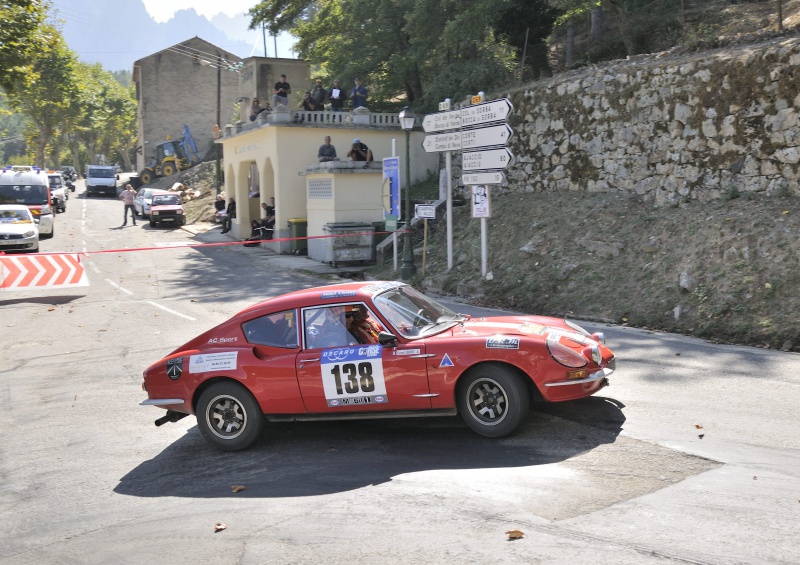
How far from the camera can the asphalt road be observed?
502cm

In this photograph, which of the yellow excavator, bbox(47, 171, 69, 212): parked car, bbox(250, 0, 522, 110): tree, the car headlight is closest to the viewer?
the car headlight

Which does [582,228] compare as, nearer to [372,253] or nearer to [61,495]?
[372,253]

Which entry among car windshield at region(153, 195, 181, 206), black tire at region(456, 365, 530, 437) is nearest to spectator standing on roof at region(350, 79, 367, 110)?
car windshield at region(153, 195, 181, 206)

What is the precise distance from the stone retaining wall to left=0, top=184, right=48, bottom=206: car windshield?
20.8 m

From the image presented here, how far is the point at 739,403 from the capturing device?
798 centimetres

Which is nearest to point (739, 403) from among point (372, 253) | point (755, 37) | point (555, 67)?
point (755, 37)

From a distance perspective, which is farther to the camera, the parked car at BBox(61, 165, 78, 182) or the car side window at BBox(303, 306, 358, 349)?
the parked car at BBox(61, 165, 78, 182)

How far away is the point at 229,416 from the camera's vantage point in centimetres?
767

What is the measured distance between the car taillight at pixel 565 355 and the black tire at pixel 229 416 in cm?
289

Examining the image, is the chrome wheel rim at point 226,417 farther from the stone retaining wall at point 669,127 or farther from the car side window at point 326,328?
the stone retaining wall at point 669,127

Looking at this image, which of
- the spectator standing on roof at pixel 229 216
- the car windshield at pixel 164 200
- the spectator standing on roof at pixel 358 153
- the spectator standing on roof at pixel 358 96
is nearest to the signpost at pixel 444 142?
the spectator standing on roof at pixel 358 153

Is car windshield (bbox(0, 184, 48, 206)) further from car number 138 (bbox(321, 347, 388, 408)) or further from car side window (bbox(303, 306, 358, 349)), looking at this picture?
car number 138 (bbox(321, 347, 388, 408))

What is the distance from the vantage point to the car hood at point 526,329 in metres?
7.26

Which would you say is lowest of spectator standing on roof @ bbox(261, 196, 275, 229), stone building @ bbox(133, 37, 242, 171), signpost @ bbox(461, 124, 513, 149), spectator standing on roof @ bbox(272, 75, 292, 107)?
spectator standing on roof @ bbox(261, 196, 275, 229)
